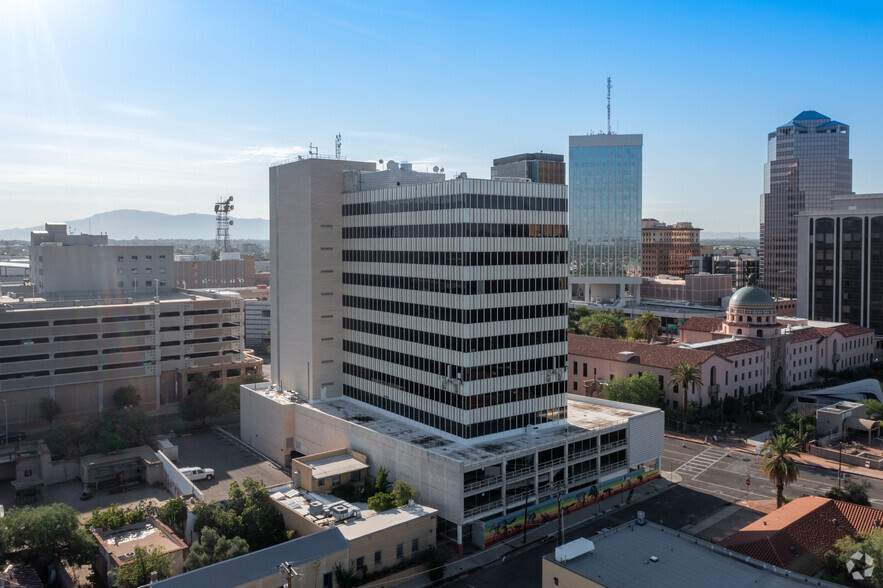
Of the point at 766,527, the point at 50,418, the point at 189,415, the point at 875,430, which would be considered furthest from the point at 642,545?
the point at 50,418

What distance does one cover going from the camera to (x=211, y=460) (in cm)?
8188

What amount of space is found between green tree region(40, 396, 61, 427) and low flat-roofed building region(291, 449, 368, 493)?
47.0 metres

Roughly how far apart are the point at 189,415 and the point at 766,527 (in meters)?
73.8

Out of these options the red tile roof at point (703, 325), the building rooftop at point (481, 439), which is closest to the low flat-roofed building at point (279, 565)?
the building rooftop at point (481, 439)

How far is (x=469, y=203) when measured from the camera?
62812 mm

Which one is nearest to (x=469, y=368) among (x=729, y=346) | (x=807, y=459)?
(x=807, y=459)

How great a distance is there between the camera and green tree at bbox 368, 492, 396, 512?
58.5 m

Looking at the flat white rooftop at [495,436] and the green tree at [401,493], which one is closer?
the green tree at [401,493]

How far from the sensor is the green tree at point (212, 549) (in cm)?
5053

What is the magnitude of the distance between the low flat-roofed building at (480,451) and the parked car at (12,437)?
3266 centimetres

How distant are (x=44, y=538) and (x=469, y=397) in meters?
37.0

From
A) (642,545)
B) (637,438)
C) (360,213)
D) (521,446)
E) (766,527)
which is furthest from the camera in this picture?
(360,213)

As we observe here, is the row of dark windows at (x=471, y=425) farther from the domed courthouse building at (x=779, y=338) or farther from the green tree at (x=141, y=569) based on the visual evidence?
the domed courthouse building at (x=779, y=338)

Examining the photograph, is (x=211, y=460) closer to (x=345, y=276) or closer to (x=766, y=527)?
(x=345, y=276)
